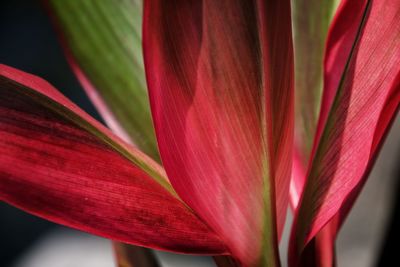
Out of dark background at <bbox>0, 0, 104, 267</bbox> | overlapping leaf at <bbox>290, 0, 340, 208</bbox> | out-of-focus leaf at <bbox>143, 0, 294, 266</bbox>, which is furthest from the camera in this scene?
dark background at <bbox>0, 0, 104, 267</bbox>

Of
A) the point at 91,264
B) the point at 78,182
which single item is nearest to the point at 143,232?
the point at 78,182

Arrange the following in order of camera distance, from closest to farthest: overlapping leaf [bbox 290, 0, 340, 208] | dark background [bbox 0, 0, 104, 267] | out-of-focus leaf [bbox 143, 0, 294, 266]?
out-of-focus leaf [bbox 143, 0, 294, 266]
overlapping leaf [bbox 290, 0, 340, 208]
dark background [bbox 0, 0, 104, 267]

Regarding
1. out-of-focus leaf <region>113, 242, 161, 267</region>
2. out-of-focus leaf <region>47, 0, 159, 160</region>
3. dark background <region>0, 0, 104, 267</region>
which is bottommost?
dark background <region>0, 0, 104, 267</region>

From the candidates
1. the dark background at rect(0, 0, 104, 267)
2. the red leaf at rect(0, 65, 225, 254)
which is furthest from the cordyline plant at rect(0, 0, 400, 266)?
the dark background at rect(0, 0, 104, 267)

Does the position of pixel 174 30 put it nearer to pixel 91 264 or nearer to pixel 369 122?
pixel 369 122

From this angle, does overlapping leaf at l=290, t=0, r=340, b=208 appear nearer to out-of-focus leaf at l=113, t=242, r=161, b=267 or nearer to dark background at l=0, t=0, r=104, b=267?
out-of-focus leaf at l=113, t=242, r=161, b=267

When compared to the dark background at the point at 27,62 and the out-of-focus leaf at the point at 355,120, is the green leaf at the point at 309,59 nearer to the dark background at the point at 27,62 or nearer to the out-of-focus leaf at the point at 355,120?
the out-of-focus leaf at the point at 355,120

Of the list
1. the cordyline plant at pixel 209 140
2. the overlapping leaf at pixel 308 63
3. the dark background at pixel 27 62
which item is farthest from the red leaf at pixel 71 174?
the dark background at pixel 27 62
